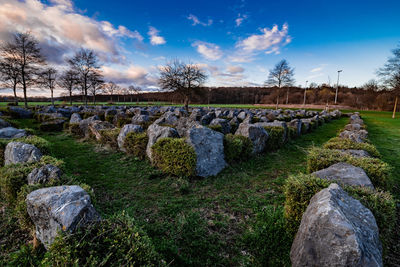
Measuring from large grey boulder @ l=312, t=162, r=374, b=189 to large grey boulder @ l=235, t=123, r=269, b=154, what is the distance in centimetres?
339

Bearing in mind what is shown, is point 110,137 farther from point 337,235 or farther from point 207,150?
point 337,235

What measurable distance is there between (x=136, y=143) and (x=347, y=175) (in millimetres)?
5862

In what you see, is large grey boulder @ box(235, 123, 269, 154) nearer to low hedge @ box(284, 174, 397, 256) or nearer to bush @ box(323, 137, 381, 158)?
bush @ box(323, 137, 381, 158)

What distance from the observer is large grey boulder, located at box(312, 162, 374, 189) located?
260 cm

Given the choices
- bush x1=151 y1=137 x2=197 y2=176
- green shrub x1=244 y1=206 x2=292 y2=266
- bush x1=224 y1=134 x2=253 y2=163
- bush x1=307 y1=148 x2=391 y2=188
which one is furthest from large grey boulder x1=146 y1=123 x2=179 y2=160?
bush x1=307 y1=148 x2=391 y2=188

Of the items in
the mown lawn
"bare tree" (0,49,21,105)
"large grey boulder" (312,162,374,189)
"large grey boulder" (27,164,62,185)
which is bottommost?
the mown lawn

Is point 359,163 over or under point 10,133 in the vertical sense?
over

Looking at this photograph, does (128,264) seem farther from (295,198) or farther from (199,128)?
(199,128)

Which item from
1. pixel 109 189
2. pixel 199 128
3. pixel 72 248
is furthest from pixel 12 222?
pixel 199 128

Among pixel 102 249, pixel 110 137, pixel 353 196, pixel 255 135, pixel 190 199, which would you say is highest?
pixel 255 135

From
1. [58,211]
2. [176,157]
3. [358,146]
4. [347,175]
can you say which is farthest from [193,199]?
[358,146]

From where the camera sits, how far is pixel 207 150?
199 inches

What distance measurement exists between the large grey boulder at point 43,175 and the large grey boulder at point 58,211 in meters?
0.58

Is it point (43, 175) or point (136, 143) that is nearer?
point (43, 175)
